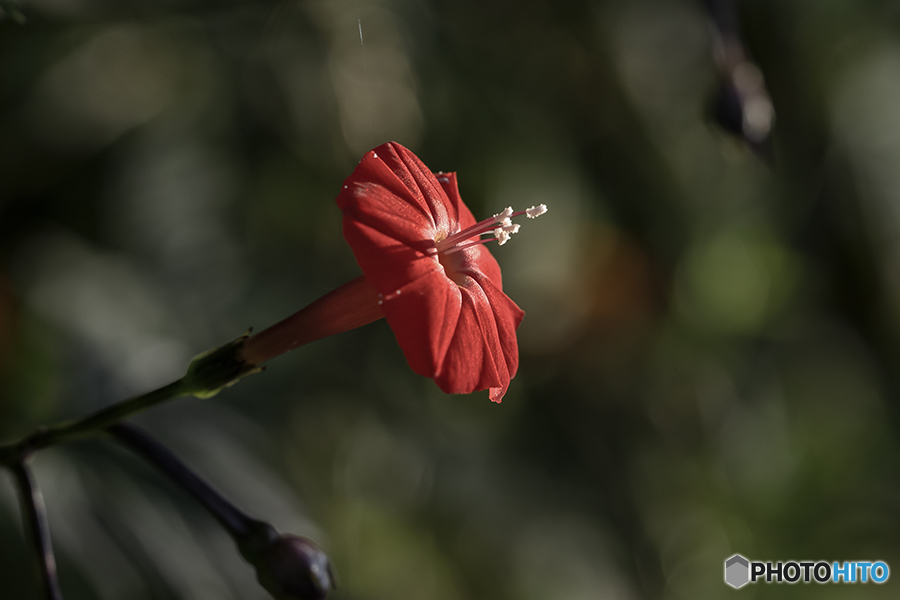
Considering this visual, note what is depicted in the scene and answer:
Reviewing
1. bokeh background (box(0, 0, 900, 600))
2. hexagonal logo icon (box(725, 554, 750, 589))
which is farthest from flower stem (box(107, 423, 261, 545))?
hexagonal logo icon (box(725, 554, 750, 589))

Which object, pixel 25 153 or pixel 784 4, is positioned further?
pixel 784 4

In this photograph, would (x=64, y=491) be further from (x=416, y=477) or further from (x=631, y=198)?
(x=631, y=198)

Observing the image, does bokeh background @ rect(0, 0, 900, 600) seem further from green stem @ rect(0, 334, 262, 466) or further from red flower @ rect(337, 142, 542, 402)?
red flower @ rect(337, 142, 542, 402)

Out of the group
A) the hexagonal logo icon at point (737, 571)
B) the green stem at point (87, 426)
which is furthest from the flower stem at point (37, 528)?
the hexagonal logo icon at point (737, 571)

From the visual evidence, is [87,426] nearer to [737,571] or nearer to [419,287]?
[419,287]

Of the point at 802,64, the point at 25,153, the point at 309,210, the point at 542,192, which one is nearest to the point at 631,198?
the point at 542,192
